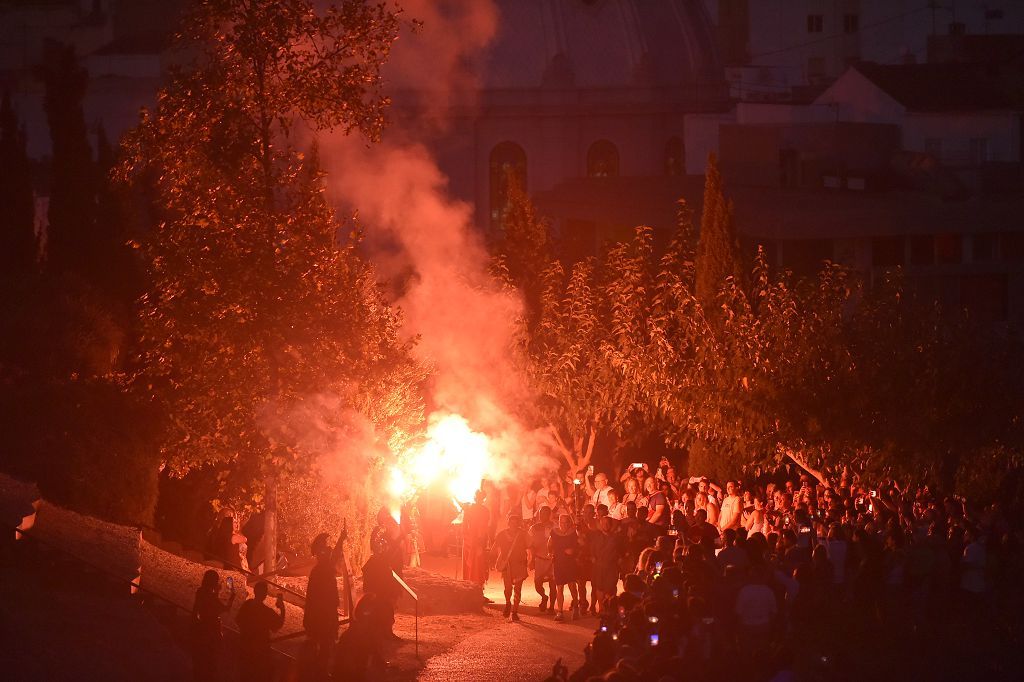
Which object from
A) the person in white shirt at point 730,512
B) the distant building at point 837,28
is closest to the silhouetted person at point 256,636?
the person in white shirt at point 730,512

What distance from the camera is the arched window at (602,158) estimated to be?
56.7 m

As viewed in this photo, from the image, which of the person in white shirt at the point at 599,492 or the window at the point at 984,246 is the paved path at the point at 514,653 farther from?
the window at the point at 984,246

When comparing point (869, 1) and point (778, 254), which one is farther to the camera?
point (869, 1)

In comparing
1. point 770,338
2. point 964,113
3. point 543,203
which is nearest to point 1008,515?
point 770,338

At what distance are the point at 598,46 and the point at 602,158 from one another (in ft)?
14.3

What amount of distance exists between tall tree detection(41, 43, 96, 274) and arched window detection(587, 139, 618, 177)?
2959 centimetres

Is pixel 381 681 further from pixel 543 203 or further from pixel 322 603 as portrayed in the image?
pixel 543 203

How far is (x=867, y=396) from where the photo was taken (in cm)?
2138

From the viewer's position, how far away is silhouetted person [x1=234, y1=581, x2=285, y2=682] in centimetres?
1323

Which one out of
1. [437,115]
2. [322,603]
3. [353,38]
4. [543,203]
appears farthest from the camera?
[437,115]

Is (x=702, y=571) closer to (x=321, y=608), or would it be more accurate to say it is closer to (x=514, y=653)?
(x=514, y=653)

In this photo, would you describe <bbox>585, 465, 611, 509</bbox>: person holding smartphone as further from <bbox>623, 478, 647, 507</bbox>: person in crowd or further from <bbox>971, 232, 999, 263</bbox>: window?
<bbox>971, 232, 999, 263</bbox>: window

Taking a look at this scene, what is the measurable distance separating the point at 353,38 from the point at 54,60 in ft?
137

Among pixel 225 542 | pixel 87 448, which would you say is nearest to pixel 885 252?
pixel 225 542
